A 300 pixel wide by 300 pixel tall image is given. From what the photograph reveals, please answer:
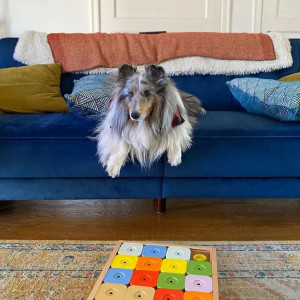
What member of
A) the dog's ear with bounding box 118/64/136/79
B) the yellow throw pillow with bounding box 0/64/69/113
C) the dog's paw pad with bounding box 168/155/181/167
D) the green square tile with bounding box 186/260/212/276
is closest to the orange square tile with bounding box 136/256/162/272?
the green square tile with bounding box 186/260/212/276

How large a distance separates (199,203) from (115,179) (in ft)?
2.06

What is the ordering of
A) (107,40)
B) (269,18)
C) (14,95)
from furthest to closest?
(269,18)
(107,40)
(14,95)

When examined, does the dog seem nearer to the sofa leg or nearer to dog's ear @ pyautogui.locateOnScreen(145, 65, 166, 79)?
dog's ear @ pyautogui.locateOnScreen(145, 65, 166, 79)

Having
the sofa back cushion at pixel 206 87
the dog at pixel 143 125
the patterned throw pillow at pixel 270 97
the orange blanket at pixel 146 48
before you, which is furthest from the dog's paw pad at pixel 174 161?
the orange blanket at pixel 146 48

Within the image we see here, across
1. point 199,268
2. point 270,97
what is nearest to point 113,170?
point 199,268

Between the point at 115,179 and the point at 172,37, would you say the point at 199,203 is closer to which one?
the point at 115,179

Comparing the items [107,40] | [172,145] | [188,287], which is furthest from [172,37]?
[188,287]

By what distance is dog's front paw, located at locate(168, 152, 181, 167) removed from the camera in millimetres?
1725

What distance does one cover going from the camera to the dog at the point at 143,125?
1638 millimetres

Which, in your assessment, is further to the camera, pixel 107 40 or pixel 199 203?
pixel 107 40

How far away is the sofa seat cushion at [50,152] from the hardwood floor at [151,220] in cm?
29

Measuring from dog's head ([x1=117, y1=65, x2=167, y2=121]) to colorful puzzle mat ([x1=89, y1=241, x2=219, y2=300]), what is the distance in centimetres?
63

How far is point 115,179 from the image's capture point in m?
1.82

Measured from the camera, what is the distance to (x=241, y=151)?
177 centimetres
